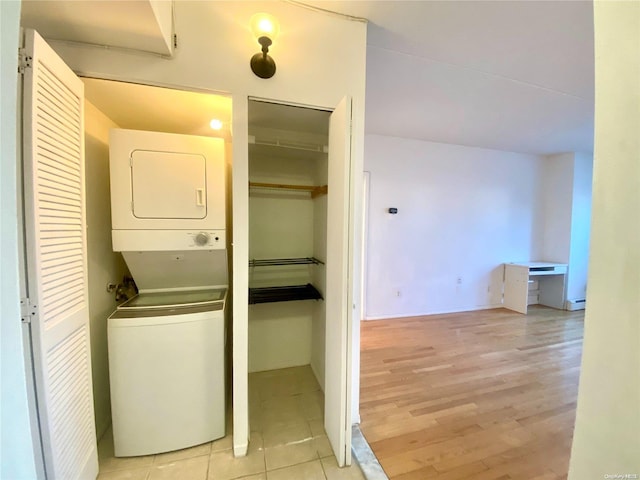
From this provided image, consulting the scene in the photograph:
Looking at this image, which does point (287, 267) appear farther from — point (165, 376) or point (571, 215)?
point (571, 215)

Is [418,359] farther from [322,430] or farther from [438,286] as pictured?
[438,286]

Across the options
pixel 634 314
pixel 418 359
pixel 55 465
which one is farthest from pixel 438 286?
pixel 55 465

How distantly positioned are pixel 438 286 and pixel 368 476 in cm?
324

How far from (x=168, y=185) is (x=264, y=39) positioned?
983mm

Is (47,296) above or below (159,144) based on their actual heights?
below

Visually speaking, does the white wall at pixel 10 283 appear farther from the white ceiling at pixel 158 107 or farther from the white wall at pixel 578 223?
the white wall at pixel 578 223

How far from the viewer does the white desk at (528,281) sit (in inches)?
163

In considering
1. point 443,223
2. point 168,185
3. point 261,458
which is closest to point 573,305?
point 443,223

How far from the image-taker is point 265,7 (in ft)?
4.66

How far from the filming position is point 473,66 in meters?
2.05

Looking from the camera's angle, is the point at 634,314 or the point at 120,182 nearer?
the point at 634,314

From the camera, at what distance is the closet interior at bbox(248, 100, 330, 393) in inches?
84.8

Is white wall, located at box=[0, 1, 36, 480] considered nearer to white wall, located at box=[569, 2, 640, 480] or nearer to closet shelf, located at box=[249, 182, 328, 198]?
white wall, located at box=[569, 2, 640, 480]

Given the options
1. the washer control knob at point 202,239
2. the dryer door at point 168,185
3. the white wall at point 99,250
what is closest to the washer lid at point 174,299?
the white wall at point 99,250
